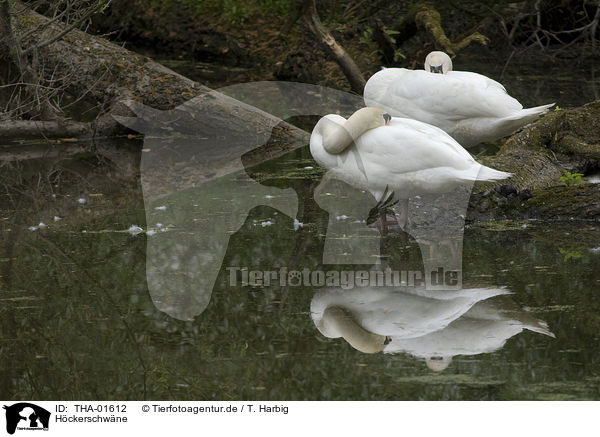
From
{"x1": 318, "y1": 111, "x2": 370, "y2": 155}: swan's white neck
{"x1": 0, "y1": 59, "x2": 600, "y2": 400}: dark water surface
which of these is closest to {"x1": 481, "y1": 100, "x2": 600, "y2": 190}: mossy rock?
{"x1": 0, "y1": 59, "x2": 600, "y2": 400}: dark water surface

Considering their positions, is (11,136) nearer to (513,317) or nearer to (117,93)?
→ (117,93)

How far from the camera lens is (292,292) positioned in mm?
5516

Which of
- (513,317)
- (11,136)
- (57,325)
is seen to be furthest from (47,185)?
(513,317)

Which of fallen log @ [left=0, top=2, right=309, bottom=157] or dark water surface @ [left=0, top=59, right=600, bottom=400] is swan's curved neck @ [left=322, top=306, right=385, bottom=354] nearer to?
dark water surface @ [left=0, top=59, right=600, bottom=400]

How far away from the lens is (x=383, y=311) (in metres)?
5.13

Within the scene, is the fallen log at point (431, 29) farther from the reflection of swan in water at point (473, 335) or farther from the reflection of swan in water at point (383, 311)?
the reflection of swan in water at point (473, 335)

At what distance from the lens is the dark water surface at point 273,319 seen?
167 inches

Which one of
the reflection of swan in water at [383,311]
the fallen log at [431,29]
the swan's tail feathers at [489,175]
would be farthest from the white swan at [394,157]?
the fallen log at [431,29]

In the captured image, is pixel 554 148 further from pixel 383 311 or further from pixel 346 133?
pixel 383 311

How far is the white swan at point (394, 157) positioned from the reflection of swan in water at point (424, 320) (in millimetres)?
1217

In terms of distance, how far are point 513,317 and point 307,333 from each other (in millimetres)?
1236

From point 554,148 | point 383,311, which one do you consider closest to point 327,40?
point 554,148
